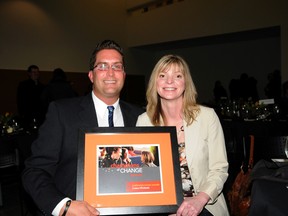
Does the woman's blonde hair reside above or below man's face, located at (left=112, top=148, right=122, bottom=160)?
above

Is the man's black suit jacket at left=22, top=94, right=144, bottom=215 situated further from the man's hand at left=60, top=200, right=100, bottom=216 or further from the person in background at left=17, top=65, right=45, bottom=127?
the person in background at left=17, top=65, right=45, bottom=127

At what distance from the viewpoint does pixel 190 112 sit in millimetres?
2057

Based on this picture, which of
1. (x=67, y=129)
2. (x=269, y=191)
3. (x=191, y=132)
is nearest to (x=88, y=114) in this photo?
(x=67, y=129)

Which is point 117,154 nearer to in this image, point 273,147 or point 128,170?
point 128,170

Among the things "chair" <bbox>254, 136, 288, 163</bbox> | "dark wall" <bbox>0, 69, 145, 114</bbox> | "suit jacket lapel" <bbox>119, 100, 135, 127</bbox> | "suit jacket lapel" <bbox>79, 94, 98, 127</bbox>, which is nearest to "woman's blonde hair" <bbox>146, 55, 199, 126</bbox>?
"suit jacket lapel" <bbox>119, 100, 135, 127</bbox>

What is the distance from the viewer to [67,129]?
190 cm

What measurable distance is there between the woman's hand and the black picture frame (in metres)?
0.06

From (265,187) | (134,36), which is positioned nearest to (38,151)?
(265,187)

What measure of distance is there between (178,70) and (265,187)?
0.97 metres

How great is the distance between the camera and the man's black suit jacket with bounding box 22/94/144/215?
1.80 meters

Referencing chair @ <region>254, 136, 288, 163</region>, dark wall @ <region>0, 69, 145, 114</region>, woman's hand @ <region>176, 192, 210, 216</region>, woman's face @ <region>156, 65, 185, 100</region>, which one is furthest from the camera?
dark wall @ <region>0, 69, 145, 114</region>

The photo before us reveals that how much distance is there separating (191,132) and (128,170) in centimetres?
61

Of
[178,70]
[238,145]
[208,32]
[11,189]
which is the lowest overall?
[11,189]

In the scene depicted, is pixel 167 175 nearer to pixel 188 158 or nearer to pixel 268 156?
pixel 188 158
